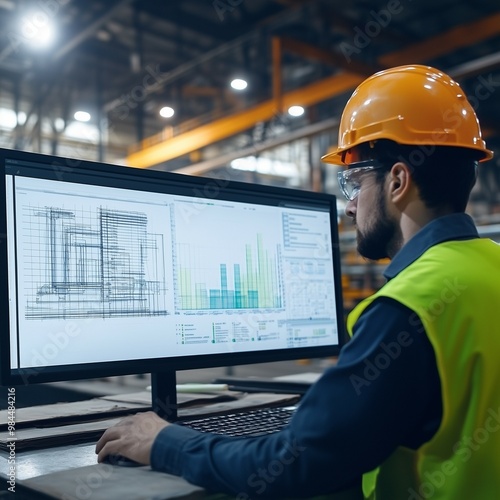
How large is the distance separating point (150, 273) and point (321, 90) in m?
4.18

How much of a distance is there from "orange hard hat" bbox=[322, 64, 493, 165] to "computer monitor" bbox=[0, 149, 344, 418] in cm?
39

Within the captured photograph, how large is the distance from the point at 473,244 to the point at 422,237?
77mm

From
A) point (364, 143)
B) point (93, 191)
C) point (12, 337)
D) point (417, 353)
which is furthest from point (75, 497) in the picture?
point (364, 143)

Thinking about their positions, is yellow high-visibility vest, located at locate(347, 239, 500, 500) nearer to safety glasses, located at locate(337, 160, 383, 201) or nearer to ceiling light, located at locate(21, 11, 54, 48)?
safety glasses, located at locate(337, 160, 383, 201)

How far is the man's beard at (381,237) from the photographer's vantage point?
102 cm

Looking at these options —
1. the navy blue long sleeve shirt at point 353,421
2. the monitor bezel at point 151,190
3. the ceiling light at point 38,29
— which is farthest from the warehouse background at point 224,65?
the navy blue long sleeve shirt at point 353,421

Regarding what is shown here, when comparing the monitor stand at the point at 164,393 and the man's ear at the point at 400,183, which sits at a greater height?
the man's ear at the point at 400,183

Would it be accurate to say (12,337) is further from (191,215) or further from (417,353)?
(417,353)

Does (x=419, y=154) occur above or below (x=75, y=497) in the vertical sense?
above

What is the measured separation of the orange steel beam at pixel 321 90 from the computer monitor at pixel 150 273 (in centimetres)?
366

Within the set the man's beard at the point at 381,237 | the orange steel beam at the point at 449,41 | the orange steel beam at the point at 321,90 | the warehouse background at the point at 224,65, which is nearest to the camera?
the man's beard at the point at 381,237

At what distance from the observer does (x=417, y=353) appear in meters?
0.78

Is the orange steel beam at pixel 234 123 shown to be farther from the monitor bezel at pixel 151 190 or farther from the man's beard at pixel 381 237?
the man's beard at pixel 381 237

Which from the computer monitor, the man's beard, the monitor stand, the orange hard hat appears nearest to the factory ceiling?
the computer monitor
